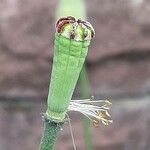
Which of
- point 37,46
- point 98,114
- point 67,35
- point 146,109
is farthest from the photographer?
point 146,109

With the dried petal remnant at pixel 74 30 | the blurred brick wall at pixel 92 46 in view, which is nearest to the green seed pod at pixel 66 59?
the dried petal remnant at pixel 74 30

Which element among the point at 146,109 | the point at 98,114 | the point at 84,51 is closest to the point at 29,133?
the point at 146,109

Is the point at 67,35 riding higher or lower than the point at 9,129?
lower

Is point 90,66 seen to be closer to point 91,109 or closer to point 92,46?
point 92,46

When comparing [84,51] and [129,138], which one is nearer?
[84,51]

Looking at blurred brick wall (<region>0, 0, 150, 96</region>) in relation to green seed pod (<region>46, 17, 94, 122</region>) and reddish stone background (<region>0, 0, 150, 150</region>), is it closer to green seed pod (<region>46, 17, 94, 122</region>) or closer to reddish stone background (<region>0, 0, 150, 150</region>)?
reddish stone background (<region>0, 0, 150, 150</region>)

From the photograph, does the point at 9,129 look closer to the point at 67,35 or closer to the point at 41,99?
the point at 41,99

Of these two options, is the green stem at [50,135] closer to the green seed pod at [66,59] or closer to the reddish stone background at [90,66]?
the green seed pod at [66,59]

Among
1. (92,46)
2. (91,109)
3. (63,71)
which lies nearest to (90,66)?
(92,46)
